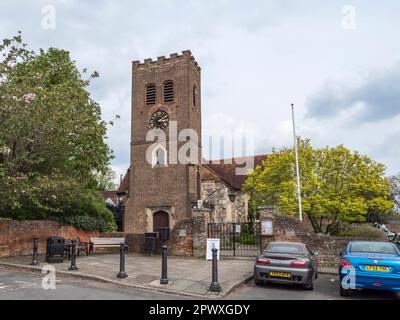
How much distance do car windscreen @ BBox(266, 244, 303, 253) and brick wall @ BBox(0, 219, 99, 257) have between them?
35.2 ft

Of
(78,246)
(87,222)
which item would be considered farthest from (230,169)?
(78,246)

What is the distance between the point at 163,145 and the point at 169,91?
4.55 metres

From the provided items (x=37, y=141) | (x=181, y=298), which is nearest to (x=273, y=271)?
(x=181, y=298)

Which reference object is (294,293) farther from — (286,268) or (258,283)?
(258,283)

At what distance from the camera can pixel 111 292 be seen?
820cm

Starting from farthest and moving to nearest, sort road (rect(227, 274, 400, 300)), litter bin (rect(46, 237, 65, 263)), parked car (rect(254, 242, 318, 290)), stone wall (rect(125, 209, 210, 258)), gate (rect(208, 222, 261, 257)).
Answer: gate (rect(208, 222, 261, 257)) → stone wall (rect(125, 209, 210, 258)) → litter bin (rect(46, 237, 65, 263)) → parked car (rect(254, 242, 318, 290)) → road (rect(227, 274, 400, 300))

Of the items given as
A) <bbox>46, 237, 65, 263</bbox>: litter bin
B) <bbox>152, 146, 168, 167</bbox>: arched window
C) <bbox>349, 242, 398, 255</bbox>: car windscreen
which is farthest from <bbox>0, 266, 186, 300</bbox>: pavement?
<bbox>152, 146, 168, 167</bbox>: arched window

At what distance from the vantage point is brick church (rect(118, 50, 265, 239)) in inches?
1006

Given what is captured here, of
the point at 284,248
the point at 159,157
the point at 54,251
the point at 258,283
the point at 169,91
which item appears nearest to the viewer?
the point at 258,283

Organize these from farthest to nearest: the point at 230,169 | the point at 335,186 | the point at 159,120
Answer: the point at 230,169 → the point at 159,120 → the point at 335,186

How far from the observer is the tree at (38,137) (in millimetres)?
13281

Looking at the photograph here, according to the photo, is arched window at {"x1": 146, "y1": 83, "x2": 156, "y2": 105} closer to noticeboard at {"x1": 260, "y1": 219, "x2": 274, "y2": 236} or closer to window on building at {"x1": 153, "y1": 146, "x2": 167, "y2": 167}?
window on building at {"x1": 153, "y1": 146, "x2": 167, "y2": 167}

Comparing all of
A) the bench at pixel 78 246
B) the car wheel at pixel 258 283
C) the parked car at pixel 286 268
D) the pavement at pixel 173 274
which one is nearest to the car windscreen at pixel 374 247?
the parked car at pixel 286 268
